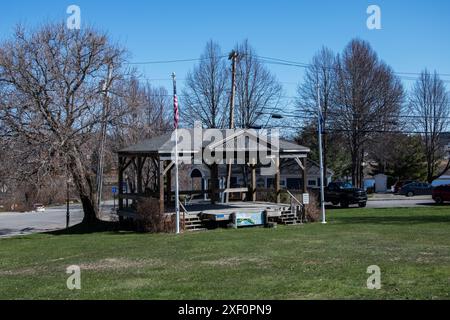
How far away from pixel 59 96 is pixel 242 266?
17.1 meters

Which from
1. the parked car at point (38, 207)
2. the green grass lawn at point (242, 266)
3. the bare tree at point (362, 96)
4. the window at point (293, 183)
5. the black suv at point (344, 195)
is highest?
the bare tree at point (362, 96)

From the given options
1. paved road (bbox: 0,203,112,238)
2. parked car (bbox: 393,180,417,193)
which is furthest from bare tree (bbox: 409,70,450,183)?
paved road (bbox: 0,203,112,238)

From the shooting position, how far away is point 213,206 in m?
26.4

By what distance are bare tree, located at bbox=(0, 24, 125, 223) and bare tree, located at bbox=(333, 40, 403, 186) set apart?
25818mm

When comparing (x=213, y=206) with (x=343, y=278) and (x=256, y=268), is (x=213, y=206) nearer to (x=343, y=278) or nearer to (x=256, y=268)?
(x=256, y=268)

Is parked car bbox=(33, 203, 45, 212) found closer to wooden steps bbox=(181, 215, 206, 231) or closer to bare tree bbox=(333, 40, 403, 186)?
bare tree bbox=(333, 40, 403, 186)

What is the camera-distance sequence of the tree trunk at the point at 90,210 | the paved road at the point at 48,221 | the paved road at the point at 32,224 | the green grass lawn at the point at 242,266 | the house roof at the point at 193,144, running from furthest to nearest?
the paved road at the point at 48,221, the paved road at the point at 32,224, the tree trunk at the point at 90,210, the house roof at the point at 193,144, the green grass lawn at the point at 242,266

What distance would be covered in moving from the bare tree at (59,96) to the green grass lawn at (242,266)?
6.87 meters

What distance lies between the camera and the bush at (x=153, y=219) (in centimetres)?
2203

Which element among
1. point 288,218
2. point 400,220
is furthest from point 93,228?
point 400,220

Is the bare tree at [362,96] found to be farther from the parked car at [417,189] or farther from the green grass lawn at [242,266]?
the green grass lawn at [242,266]

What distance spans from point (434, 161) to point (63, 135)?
173ft

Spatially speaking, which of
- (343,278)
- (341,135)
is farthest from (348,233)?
(341,135)

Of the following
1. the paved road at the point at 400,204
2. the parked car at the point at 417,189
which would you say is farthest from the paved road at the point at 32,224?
the parked car at the point at 417,189
